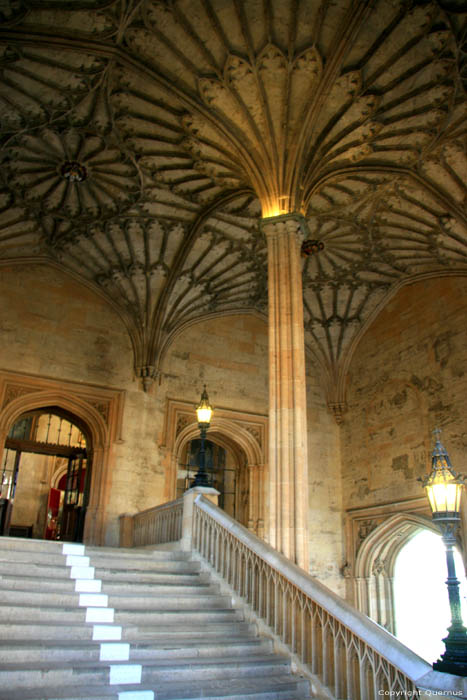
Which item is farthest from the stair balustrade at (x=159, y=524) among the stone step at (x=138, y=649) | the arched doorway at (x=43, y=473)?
the stone step at (x=138, y=649)

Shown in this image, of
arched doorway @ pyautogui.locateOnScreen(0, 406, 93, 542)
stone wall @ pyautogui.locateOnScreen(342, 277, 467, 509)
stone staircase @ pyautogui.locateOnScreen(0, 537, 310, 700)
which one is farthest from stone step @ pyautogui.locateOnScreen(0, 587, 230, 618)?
arched doorway @ pyautogui.locateOnScreen(0, 406, 93, 542)

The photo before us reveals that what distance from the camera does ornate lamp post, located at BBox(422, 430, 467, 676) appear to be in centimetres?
443

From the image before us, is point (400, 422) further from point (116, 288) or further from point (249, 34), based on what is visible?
point (249, 34)

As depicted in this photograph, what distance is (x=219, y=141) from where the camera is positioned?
1047 cm

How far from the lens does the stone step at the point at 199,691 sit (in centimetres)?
442

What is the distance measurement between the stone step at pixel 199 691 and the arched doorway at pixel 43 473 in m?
9.05

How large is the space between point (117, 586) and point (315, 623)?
7.29 ft

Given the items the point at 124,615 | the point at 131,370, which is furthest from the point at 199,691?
the point at 131,370

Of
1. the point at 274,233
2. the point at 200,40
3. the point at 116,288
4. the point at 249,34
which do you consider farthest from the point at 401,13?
the point at 116,288

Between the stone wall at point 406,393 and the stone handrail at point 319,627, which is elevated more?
the stone wall at point 406,393

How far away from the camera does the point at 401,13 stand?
8602 mm

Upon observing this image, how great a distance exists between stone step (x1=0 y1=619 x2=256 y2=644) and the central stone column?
142 cm

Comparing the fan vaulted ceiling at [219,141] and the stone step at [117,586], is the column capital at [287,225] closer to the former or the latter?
the fan vaulted ceiling at [219,141]

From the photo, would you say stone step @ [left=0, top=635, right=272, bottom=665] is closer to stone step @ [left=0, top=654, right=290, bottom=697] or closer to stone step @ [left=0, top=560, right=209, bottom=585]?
stone step @ [left=0, top=654, right=290, bottom=697]
